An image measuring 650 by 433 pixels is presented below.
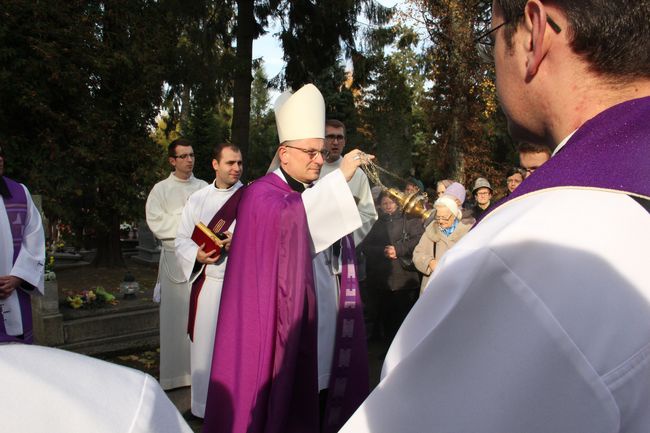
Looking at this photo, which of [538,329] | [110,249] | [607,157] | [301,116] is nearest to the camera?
[538,329]

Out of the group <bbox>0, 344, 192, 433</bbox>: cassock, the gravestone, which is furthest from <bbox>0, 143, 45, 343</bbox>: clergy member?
the gravestone

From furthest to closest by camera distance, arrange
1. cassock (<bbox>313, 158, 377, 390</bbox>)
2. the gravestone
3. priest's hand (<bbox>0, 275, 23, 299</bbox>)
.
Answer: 1. the gravestone
2. priest's hand (<bbox>0, 275, 23, 299</bbox>)
3. cassock (<bbox>313, 158, 377, 390</bbox>)

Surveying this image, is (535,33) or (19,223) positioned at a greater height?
(535,33)

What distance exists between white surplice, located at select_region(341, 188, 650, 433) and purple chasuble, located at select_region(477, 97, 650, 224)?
0.12 feet

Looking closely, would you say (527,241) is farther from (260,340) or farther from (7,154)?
(7,154)

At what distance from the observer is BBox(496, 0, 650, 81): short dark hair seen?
85 centimetres

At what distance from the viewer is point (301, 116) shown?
3.71m

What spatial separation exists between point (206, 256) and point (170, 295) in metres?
1.66

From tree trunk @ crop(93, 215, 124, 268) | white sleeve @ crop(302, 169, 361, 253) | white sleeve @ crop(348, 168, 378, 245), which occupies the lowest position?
tree trunk @ crop(93, 215, 124, 268)

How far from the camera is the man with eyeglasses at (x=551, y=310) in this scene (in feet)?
2.17

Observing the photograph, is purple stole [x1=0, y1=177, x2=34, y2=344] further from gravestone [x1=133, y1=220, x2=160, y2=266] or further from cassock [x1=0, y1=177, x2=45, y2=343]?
gravestone [x1=133, y1=220, x2=160, y2=266]

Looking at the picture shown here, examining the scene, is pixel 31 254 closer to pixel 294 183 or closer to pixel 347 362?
pixel 294 183

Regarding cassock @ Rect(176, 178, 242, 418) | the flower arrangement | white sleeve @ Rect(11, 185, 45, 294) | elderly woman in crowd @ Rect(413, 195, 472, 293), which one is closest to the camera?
white sleeve @ Rect(11, 185, 45, 294)

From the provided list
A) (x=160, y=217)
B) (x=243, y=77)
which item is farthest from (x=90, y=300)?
(x=243, y=77)
